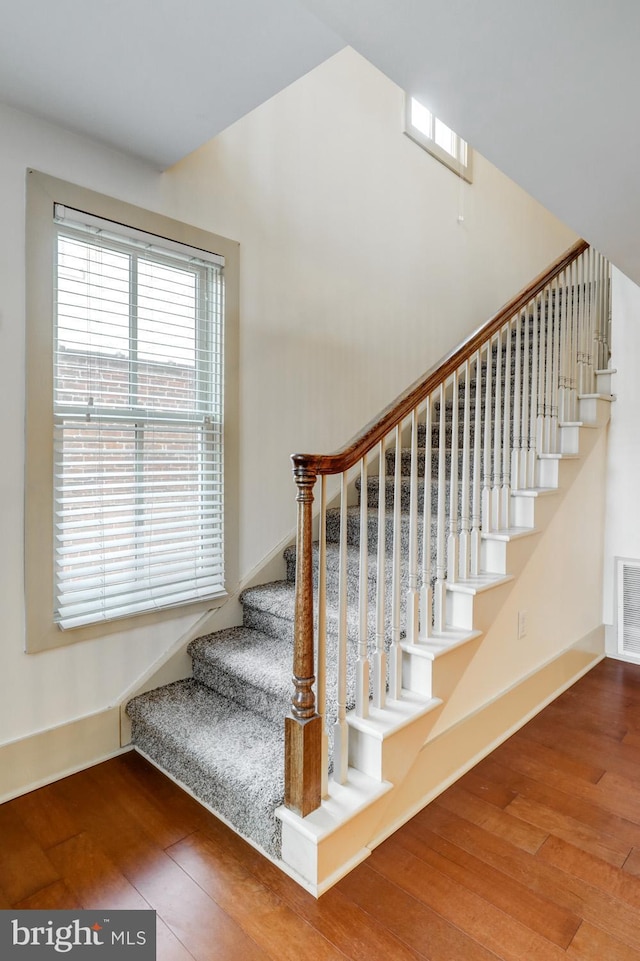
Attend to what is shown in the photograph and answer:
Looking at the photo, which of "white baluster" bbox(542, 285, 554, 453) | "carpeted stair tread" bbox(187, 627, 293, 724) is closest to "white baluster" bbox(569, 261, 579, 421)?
"white baluster" bbox(542, 285, 554, 453)

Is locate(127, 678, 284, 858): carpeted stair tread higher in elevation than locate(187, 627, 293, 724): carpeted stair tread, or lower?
lower

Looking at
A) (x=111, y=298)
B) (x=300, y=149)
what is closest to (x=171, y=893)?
(x=111, y=298)

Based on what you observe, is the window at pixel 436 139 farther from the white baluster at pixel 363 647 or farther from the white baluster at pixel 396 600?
the white baluster at pixel 363 647

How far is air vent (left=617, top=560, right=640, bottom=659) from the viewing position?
3.47 meters

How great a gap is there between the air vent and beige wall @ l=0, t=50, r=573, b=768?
1924 millimetres

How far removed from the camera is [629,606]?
348 centimetres

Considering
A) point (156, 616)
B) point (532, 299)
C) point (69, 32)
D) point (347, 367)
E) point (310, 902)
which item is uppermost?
point (69, 32)

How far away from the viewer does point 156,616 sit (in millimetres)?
2432

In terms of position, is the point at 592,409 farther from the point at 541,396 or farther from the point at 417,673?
the point at 417,673

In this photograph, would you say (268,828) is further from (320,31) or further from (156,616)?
(320,31)

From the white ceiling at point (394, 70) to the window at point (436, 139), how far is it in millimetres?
2310

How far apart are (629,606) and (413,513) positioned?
7.62 feet

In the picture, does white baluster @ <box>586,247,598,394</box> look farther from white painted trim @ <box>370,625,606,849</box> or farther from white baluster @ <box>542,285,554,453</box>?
white painted trim @ <box>370,625,606,849</box>

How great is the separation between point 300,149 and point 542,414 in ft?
6.54
